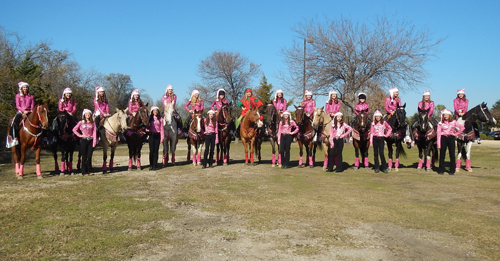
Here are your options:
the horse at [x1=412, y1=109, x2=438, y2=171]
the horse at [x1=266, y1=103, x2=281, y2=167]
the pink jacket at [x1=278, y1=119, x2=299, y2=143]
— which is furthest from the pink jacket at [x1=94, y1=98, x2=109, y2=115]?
the horse at [x1=412, y1=109, x2=438, y2=171]

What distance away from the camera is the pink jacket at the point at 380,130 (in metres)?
13.9

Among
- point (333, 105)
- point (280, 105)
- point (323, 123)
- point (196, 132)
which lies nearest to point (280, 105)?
point (280, 105)

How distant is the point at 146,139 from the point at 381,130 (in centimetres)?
864

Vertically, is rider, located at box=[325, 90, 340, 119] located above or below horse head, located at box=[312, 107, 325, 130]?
above

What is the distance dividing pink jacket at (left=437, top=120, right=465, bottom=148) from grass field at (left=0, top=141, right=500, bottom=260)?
1.79 m

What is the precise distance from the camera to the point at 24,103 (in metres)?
12.8

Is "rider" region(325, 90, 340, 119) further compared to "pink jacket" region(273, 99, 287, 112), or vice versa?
"pink jacket" region(273, 99, 287, 112)

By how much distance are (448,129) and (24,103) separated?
13.9 m

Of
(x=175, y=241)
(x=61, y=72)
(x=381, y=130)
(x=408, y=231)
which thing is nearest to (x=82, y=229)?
(x=175, y=241)

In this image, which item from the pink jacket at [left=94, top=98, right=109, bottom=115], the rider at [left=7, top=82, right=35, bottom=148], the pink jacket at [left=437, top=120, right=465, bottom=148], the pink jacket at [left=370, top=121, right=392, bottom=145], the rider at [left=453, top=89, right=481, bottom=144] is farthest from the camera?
the rider at [left=453, top=89, right=481, bottom=144]

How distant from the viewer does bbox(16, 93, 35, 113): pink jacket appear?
499 inches

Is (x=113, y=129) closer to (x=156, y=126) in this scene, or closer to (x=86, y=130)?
(x=86, y=130)

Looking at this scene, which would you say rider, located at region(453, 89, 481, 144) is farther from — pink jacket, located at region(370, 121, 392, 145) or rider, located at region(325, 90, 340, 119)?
rider, located at region(325, 90, 340, 119)

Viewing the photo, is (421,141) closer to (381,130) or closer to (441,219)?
(381,130)
